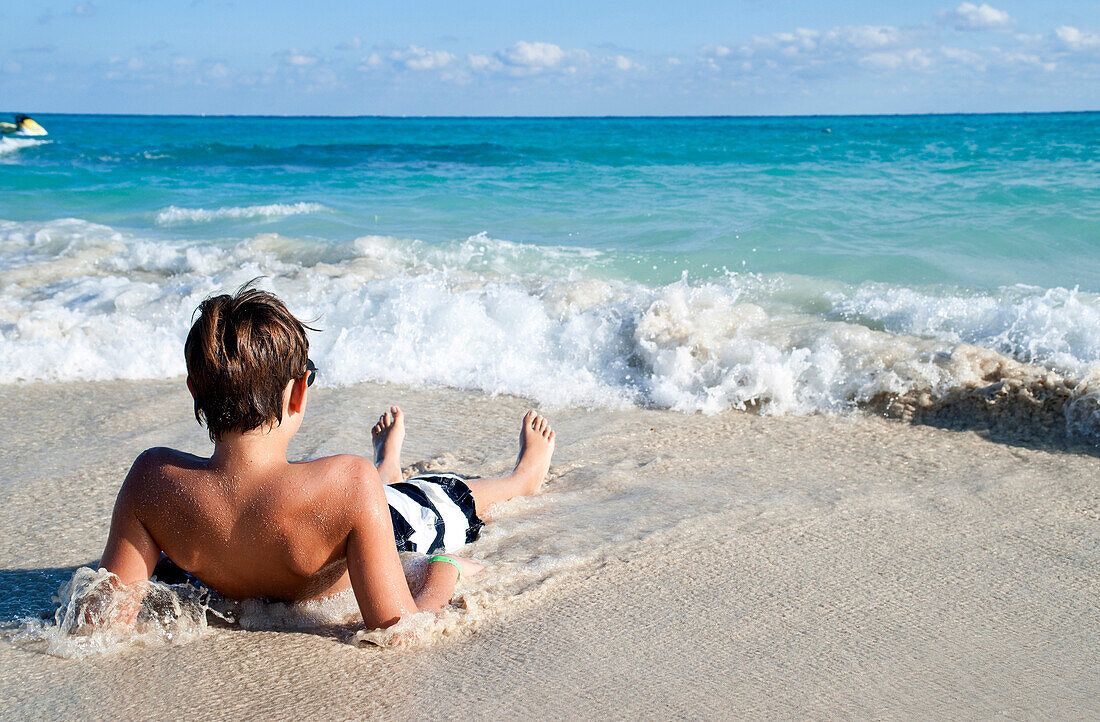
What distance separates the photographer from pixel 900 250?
24.7 ft

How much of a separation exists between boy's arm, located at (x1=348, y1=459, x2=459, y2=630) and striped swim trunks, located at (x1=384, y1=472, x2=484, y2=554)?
31 centimetres

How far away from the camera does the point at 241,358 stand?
68.0 inches

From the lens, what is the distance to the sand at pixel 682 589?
1.83 meters

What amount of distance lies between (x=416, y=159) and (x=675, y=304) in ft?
61.0

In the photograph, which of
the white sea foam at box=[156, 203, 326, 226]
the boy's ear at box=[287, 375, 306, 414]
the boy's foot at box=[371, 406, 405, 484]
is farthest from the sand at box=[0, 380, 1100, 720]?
the white sea foam at box=[156, 203, 326, 226]

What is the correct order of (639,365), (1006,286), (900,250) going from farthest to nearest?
(900,250)
(1006,286)
(639,365)

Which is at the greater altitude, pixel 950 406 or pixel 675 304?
pixel 675 304

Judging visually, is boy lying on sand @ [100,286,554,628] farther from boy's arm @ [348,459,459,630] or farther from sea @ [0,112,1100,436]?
sea @ [0,112,1100,436]

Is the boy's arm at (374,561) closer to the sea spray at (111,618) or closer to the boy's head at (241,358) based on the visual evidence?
the boy's head at (241,358)

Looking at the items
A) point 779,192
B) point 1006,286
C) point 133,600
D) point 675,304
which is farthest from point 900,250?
point 133,600

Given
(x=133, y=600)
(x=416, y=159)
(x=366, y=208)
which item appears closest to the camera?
(x=133, y=600)

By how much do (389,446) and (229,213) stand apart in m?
9.03

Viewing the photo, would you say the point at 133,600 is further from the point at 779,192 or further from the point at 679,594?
the point at 779,192

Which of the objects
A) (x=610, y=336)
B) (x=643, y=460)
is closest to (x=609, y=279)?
(x=610, y=336)
